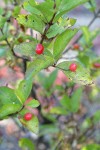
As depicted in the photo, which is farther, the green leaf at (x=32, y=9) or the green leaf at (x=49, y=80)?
the green leaf at (x=49, y=80)

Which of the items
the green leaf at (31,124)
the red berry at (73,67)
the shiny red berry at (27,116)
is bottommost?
the green leaf at (31,124)

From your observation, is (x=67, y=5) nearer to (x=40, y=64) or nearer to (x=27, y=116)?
(x=40, y=64)

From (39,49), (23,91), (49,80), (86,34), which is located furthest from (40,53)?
(49,80)

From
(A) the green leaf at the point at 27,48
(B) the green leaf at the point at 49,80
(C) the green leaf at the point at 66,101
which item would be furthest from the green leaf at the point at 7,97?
(B) the green leaf at the point at 49,80

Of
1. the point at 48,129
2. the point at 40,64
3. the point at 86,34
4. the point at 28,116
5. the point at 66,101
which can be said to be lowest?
the point at 48,129

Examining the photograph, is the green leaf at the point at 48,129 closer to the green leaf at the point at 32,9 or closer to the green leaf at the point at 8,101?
the green leaf at the point at 8,101

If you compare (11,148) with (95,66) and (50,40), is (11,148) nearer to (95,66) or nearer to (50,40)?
(95,66)

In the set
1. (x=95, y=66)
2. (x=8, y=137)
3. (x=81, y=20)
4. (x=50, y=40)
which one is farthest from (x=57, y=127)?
(x=81, y=20)

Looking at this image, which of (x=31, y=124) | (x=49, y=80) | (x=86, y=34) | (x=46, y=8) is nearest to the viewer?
(x=46, y=8)

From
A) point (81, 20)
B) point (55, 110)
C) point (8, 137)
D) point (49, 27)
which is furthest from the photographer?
point (81, 20)
